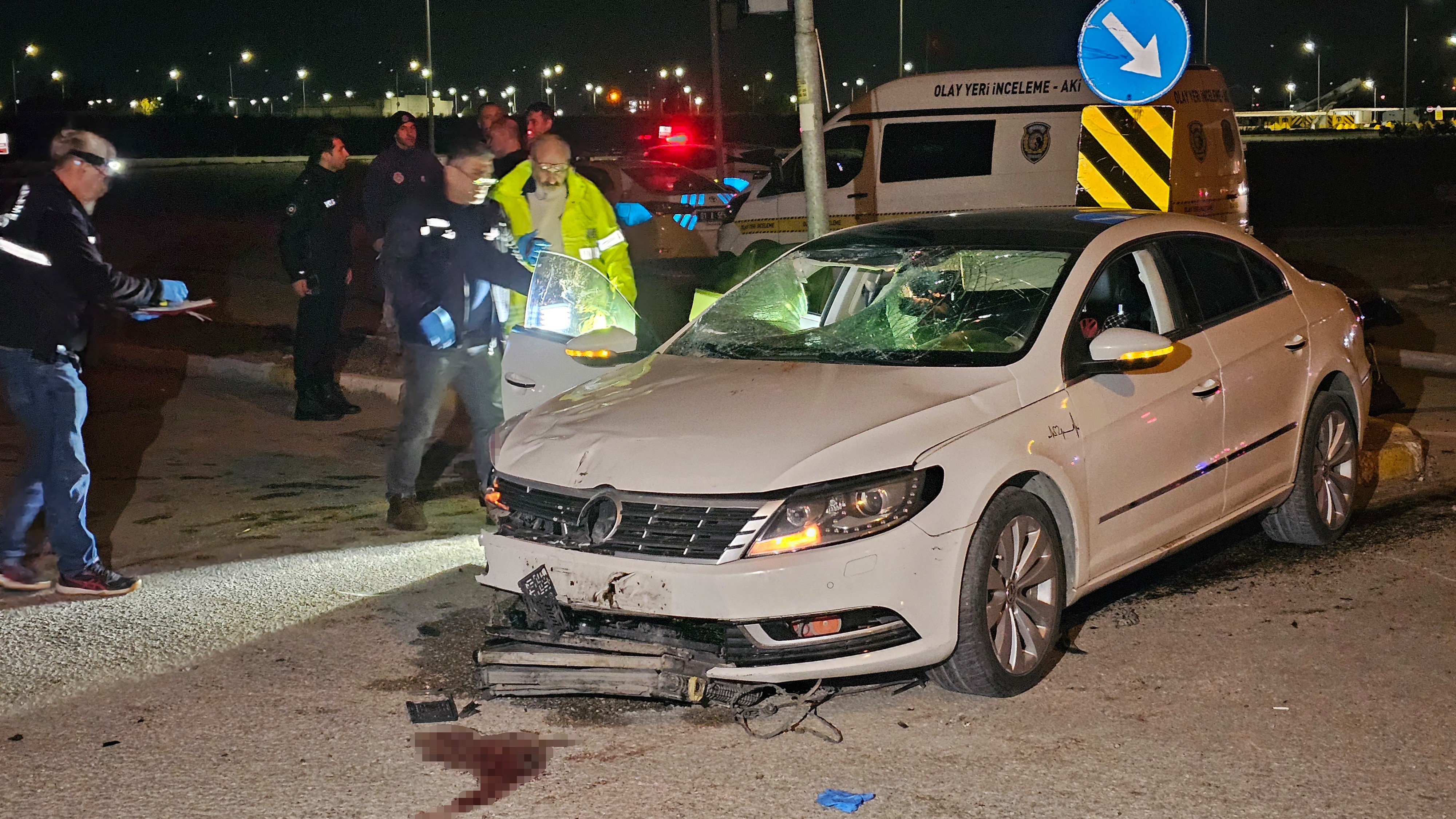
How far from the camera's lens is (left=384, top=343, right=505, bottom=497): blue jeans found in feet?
23.6

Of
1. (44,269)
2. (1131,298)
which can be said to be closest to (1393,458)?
(1131,298)

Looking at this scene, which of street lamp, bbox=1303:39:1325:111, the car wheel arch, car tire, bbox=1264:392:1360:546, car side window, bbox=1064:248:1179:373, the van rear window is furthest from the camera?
street lamp, bbox=1303:39:1325:111

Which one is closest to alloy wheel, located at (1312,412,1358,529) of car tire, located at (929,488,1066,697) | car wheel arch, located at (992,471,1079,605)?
car wheel arch, located at (992,471,1079,605)

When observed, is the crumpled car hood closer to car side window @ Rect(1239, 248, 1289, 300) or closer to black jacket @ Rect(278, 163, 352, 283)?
car side window @ Rect(1239, 248, 1289, 300)

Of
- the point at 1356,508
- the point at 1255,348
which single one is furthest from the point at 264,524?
the point at 1356,508

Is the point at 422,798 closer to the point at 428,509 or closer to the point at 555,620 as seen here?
the point at 555,620

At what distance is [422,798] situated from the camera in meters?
4.03

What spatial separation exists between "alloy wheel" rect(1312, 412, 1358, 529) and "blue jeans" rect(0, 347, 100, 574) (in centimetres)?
518

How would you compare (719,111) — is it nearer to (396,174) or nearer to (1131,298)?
(396,174)

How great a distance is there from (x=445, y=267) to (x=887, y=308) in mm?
2462

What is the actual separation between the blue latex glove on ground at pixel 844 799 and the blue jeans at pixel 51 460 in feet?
11.7

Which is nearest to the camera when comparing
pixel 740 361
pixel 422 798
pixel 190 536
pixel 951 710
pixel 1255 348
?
pixel 422 798

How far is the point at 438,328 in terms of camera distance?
7.12 meters

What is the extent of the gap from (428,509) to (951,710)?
374 cm
